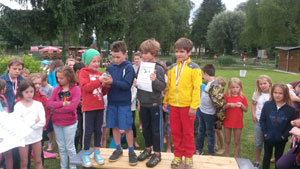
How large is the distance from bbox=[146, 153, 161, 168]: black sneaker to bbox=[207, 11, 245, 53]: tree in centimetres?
5050

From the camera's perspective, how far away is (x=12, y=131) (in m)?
3.17

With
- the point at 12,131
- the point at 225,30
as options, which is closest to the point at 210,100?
the point at 12,131

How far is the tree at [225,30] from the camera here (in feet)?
165

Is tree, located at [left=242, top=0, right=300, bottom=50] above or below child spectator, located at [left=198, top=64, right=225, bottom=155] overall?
above

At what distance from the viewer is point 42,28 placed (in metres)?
19.7

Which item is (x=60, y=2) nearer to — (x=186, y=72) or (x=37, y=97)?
(x=37, y=97)

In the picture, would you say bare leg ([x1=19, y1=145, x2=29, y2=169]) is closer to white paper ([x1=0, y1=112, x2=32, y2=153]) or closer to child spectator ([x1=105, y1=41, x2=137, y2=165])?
white paper ([x1=0, y1=112, x2=32, y2=153])

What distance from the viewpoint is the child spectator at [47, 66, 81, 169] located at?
382cm

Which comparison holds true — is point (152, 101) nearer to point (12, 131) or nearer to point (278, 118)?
point (12, 131)

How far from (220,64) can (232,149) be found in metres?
28.7

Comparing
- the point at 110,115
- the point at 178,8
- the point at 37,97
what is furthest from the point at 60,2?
the point at 178,8

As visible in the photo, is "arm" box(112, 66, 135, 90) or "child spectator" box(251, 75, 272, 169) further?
"child spectator" box(251, 75, 272, 169)

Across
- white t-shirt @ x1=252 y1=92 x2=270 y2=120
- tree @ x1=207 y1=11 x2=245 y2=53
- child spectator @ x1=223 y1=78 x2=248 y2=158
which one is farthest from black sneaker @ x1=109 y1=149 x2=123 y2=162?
tree @ x1=207 y1=11 x2=245 y2=53

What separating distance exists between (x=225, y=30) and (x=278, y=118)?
1986 inches
